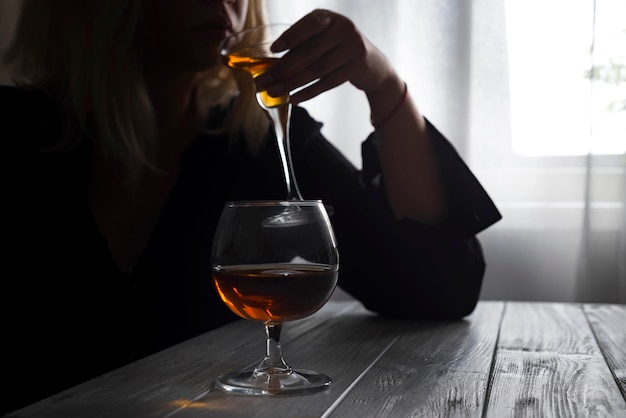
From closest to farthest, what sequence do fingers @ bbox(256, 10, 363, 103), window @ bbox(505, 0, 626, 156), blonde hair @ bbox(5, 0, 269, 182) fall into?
fingers @ bbox(256, 10, 363, 103) → blonde hair @ bbox(5, 0, 269, 182) → window @ bbox(505, 0, 626, 156)

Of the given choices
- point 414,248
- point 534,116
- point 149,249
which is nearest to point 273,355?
point 414,248

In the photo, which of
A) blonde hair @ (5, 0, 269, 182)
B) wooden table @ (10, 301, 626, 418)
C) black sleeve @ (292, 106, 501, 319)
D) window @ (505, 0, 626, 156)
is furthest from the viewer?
window @ (505, 0, 626, 156)

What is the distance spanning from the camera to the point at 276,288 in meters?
0.63

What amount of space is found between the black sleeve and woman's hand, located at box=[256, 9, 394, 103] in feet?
0.53

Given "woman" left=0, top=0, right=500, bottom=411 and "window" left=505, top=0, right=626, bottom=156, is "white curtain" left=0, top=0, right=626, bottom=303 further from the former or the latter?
"woman" left=0, top=0, right=500, bottom=411

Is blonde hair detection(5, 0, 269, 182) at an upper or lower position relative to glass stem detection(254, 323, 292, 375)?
upper

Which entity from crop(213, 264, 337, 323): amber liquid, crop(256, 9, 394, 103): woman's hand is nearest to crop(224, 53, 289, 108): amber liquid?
crop(256, 9, 394, 103): woman's hand

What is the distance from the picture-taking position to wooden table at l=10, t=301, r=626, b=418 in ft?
1.93

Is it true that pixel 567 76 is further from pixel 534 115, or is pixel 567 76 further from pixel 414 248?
pixel 414 248

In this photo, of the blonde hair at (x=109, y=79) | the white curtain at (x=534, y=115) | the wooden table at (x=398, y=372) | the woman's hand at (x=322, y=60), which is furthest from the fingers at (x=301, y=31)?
the white curtain at (x=534, y=115)

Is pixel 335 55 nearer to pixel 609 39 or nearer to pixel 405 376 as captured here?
pixel 405 376

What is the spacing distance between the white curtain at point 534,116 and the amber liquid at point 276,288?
5.80ft

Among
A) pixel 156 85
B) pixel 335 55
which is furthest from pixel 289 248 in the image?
pixel 156 85

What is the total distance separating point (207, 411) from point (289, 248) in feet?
0.47
